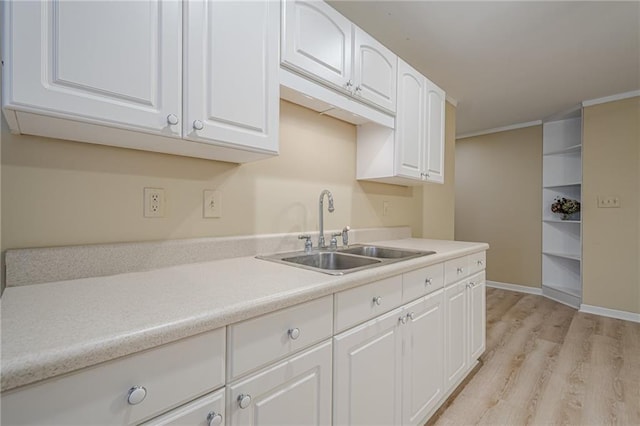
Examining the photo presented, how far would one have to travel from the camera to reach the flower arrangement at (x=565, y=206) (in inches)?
147

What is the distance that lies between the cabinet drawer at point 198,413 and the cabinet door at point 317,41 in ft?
3.97

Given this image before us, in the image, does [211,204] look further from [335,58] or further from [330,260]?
[335,58]

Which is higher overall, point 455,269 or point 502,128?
point 502,128

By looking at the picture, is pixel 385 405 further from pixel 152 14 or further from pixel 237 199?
pixel 152 14

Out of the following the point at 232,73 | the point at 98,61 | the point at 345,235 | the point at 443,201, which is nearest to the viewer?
the point at 98,61

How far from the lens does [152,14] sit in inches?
36.4

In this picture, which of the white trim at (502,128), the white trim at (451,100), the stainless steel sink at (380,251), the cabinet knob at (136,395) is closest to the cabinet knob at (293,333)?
the cabinet knob at (136,395)

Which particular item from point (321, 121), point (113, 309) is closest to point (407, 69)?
point (321, 121)

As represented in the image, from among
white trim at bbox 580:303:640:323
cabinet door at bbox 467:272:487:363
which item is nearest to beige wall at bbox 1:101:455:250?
cabinet door at bbox 467:272:487:363

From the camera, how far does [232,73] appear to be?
1.11 meters

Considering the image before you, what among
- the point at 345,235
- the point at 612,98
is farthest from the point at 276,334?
the point at 612,98

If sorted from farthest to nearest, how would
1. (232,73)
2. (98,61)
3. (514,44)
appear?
1. (514,44)
2. (232,73)
3. (98,61)

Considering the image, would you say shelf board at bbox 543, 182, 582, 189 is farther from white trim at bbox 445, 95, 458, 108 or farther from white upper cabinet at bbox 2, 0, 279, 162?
white upper cabinet at bbox 2, 0, 279, 162

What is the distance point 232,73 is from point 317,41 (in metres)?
0.51
